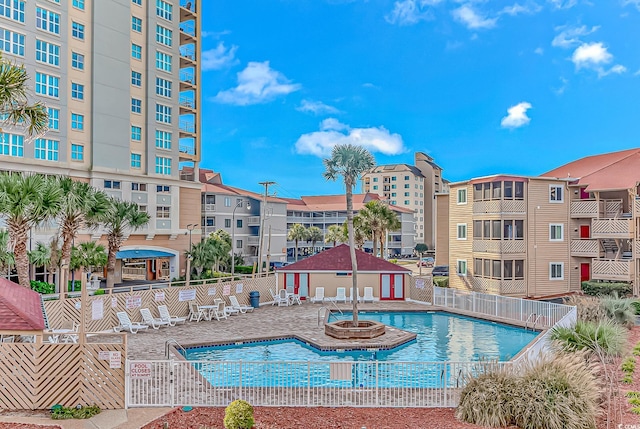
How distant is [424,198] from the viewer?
361 feet

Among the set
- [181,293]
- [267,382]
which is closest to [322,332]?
[181,293]

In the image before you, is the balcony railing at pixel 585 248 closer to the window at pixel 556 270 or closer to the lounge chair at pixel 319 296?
the window at pixel 556 270

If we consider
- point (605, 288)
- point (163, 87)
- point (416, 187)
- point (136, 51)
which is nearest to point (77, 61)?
point (136, 51)

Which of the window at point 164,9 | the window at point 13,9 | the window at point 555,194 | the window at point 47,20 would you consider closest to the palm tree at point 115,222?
the window at point 47,20

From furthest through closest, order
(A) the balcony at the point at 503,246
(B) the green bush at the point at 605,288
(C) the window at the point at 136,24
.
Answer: (C) the window at the point at 136,24 < (A) the balcony at the point at 503,246 < (B) the green bush at the point at 605,288

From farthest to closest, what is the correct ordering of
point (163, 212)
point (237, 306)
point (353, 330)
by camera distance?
1. point (163, 212)
2. point (237, 306)
3. point (353, 330)

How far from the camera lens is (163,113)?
146 ft

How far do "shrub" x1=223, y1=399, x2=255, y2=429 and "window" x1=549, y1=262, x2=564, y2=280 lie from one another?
2829cm

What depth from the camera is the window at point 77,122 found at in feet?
123

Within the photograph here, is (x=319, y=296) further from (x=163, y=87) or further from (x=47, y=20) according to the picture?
(x=47, y=20)

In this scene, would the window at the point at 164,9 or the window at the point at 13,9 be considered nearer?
the window at the point at 13,9

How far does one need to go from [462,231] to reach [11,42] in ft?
113

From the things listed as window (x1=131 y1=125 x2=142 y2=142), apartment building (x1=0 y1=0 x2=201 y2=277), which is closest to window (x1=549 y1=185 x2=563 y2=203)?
apartment building (x1=0 y1=0 x2=201 y2=277)

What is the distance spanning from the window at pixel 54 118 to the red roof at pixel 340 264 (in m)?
20.4
